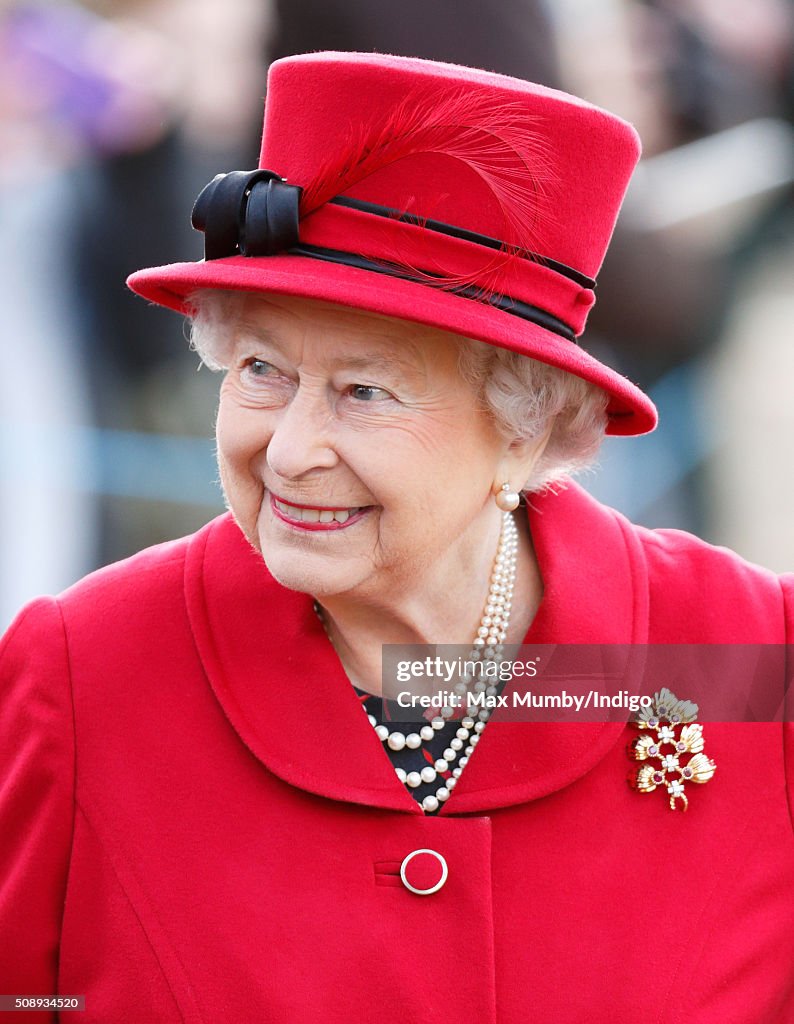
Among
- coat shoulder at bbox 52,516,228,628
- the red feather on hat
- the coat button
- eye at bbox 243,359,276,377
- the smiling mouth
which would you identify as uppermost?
the red feather on hat

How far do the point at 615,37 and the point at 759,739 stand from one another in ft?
11.0

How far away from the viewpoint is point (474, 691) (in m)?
2.45

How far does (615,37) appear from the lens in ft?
16.4

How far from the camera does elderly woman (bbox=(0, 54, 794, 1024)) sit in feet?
6.91

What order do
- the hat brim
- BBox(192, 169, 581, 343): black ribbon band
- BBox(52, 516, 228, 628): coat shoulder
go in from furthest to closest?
1. BBox(52, 516, 228, 628): coat shoulder
2. BBox(192, 169, 581, 343): black ribbon band
3. the hat brim

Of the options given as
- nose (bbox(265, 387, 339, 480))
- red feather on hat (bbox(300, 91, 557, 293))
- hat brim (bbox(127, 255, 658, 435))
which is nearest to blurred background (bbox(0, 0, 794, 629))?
red feather on hat (bbox(300, 91, 557, 293))

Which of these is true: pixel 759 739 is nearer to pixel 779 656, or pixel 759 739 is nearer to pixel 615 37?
pixel 779 656

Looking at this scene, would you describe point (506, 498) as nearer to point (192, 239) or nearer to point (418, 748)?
point (418, 748)

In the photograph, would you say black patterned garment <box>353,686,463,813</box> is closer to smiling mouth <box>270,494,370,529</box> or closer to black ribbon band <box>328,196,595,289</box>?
smiling mouth <box>270,494,370,529</box>

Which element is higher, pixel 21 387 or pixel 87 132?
pixel 87 132

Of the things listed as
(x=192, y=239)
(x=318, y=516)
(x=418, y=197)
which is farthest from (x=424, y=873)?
(x=192, y=239)

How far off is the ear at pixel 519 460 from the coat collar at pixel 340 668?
213 mm

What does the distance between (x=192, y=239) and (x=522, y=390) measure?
288cm

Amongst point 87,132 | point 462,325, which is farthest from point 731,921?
point 87,132
